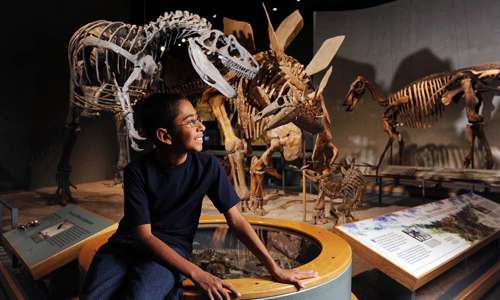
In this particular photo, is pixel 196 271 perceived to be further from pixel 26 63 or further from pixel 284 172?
pixel 26 63

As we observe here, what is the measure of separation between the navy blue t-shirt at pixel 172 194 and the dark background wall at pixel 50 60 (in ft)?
18.2

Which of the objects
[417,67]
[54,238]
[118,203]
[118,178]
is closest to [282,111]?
[54,238]

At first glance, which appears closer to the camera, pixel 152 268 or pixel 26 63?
pixel 152 268

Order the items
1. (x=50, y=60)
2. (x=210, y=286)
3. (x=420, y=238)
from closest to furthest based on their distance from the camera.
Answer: (x=210, y=286) < (x=420, y=238) < (x=50, y=60)

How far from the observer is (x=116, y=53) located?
5.35 m

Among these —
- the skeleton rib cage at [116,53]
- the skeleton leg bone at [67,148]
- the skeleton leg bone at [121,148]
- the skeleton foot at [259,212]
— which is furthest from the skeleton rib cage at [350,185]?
the skeleton leg bone at [121,148]

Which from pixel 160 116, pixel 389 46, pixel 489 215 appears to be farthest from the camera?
pixel 389 46

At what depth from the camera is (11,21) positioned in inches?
272

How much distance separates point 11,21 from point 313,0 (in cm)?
518

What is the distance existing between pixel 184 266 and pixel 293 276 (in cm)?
42

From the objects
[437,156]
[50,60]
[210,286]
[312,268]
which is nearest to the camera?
[210,286]

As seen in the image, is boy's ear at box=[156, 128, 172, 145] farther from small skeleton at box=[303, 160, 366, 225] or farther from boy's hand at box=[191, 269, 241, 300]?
small skeleton at box=[303, 160, 366, 225]

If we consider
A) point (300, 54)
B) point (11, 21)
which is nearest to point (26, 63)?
point (11, 21)

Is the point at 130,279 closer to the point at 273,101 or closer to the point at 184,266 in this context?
the point at 184,266
